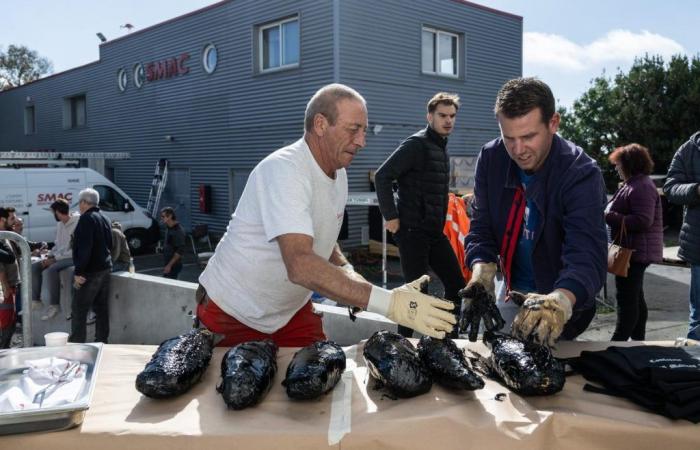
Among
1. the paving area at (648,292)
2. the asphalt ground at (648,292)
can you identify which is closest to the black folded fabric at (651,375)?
the paving area at (648,292)

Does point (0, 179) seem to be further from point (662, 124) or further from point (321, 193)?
point (662, 124)

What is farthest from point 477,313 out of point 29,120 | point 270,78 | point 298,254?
point 29,120

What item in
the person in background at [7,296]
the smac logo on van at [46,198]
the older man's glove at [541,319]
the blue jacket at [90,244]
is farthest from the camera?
the smac logo on van at [46,198]

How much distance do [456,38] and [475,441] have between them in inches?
693

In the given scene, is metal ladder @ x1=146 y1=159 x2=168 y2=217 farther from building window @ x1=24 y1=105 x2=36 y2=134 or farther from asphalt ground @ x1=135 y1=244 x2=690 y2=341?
building window @ x1=24 y1=105 x2=36 y2=134

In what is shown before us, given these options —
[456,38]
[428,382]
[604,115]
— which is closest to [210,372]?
[428,382]

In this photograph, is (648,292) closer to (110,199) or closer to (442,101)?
(442,101)

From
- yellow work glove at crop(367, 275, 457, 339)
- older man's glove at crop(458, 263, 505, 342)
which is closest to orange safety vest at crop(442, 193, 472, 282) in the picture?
older man's glove at crop(458, 263, 505, 342)

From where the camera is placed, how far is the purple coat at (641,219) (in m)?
5.40

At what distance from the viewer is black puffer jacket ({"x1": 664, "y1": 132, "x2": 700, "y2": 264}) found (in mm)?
4582

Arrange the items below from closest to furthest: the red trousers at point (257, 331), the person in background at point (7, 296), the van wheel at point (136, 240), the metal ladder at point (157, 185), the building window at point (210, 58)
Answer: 1. the red trousers at point (257, 331)
2. the person in background at point (7, 296)
3. the van wheel at point (136, 240)
4. the building window at point (210, 58)
5. the metal ladder at point (157, 185)

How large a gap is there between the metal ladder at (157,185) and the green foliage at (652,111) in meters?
17.0

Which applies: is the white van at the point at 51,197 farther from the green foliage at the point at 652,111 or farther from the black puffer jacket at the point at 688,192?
the green foliage at the point at 652,111

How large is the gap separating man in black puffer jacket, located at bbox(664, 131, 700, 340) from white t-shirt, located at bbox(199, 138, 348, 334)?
10.0 ft
